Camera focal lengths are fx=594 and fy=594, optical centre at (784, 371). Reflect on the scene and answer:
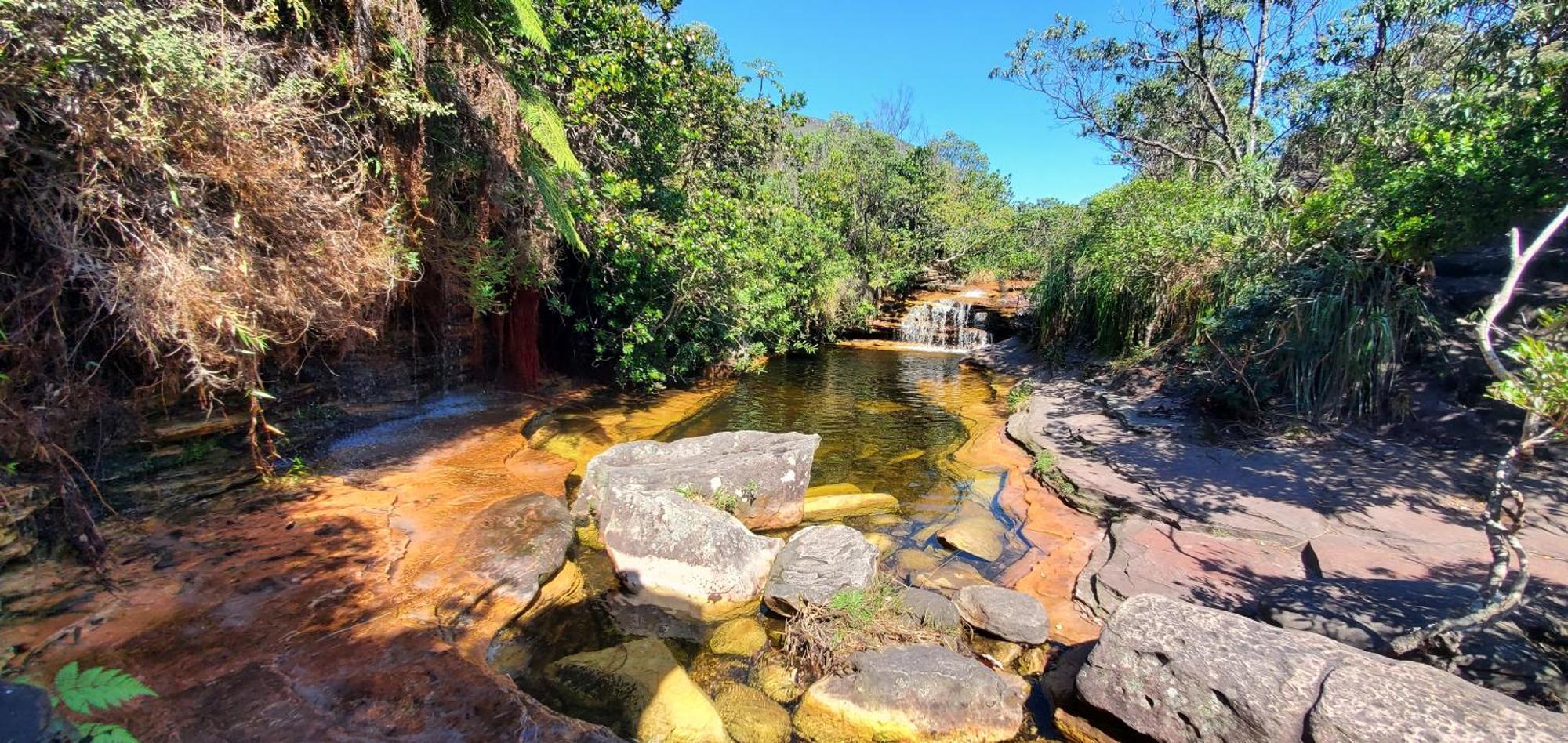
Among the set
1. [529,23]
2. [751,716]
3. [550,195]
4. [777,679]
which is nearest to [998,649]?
[777,679]

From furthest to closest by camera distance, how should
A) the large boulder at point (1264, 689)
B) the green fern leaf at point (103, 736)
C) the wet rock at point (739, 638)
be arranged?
1. the wet rock at point (739, 638)
2. the large boulder at point (1264, 689)
3. the green fern leaf at point (103, 736)

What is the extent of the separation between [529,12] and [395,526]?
430 centimetres

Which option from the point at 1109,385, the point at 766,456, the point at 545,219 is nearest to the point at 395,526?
the point at 766,456

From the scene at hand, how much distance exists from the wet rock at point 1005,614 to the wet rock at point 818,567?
2.14 feet

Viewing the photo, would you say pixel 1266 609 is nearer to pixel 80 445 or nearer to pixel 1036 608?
pixel 1036 608

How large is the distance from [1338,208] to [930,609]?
263 inches

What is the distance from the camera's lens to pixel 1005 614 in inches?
145

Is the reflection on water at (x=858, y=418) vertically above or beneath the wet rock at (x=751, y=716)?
above

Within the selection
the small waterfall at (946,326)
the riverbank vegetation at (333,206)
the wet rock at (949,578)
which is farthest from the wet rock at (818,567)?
the small waterfall at (946,326)

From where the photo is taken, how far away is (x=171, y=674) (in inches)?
103

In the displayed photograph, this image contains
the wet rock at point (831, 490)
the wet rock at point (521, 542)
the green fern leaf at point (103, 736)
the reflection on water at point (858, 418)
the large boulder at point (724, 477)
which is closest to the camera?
the green fern leaf at point (103, 736)

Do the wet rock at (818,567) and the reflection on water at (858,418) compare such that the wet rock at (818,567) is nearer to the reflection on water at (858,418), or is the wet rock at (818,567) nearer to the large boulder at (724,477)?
the large boulder at (724,477)

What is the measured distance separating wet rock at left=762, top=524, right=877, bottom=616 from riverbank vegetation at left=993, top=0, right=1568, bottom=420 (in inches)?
202

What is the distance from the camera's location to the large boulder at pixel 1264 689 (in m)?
2.21
